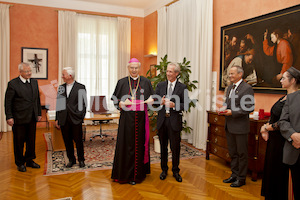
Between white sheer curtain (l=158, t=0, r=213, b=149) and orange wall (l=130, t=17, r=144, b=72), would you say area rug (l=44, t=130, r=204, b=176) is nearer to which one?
white sheer curtain (l=158, t=0, r=213, b=149)

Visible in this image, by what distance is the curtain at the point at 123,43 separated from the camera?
9.02 m

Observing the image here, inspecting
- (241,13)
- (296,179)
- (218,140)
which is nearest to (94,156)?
(218,140)

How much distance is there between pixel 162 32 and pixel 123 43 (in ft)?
6.01

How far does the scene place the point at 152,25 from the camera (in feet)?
29.1

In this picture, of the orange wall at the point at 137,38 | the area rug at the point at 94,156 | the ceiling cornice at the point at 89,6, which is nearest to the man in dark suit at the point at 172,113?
the area rug at the point at 94,156

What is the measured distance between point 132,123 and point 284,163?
81.0 inches

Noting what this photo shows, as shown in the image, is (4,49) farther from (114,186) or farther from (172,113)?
(172,113)

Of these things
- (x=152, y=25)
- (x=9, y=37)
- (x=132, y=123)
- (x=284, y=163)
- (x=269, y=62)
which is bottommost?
(x=284, y=163)

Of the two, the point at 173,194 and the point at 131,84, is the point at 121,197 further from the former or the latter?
the point at 131,84

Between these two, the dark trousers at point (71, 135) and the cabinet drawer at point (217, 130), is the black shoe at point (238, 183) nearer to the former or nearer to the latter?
the cabinet drawer at point (217, 130)

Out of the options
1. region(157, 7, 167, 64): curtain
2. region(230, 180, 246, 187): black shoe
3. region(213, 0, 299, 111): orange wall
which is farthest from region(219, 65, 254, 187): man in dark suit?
region(157, 7, 167, 64): curtain

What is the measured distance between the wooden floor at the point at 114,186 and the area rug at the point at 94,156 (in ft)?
0.66

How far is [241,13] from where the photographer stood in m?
5.01

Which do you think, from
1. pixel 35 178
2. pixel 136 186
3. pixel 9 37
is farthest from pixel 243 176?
pixel 9 37
